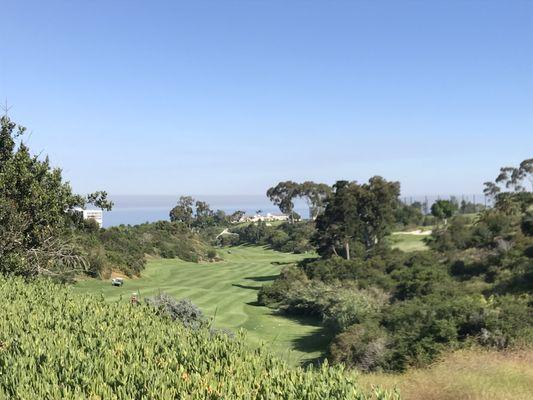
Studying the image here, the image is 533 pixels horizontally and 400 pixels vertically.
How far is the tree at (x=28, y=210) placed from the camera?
1549 cm

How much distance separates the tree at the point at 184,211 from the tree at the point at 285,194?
21192 millimetres

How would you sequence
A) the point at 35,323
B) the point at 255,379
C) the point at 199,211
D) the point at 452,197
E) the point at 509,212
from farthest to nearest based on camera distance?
the point at 199,211 < the point at 452,197 < the point at 509,212 < the point at 35,323 < the point at 255,379

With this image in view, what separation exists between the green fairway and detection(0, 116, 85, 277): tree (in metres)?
2.47

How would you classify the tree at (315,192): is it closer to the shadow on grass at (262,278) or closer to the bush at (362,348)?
the shadow on grass at (262,278)

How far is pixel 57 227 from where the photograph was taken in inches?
670

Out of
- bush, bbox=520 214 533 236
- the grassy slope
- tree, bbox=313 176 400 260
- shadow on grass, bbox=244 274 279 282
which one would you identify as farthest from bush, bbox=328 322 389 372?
the grassy slope

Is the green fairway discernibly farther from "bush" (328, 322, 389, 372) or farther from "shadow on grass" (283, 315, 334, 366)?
"bush" (328, 322, 389, 372)

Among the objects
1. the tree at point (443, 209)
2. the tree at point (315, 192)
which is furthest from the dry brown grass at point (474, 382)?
the tree at point (315, 192)

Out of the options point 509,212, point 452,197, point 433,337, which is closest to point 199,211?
point 452,197

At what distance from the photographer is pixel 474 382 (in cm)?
851

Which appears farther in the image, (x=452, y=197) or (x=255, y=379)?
(x=452, y=197)

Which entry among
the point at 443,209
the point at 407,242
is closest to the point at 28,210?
the point at 407,242

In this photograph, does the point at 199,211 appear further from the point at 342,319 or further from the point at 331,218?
the point at 342,319

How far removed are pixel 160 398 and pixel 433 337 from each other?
41.3ft
